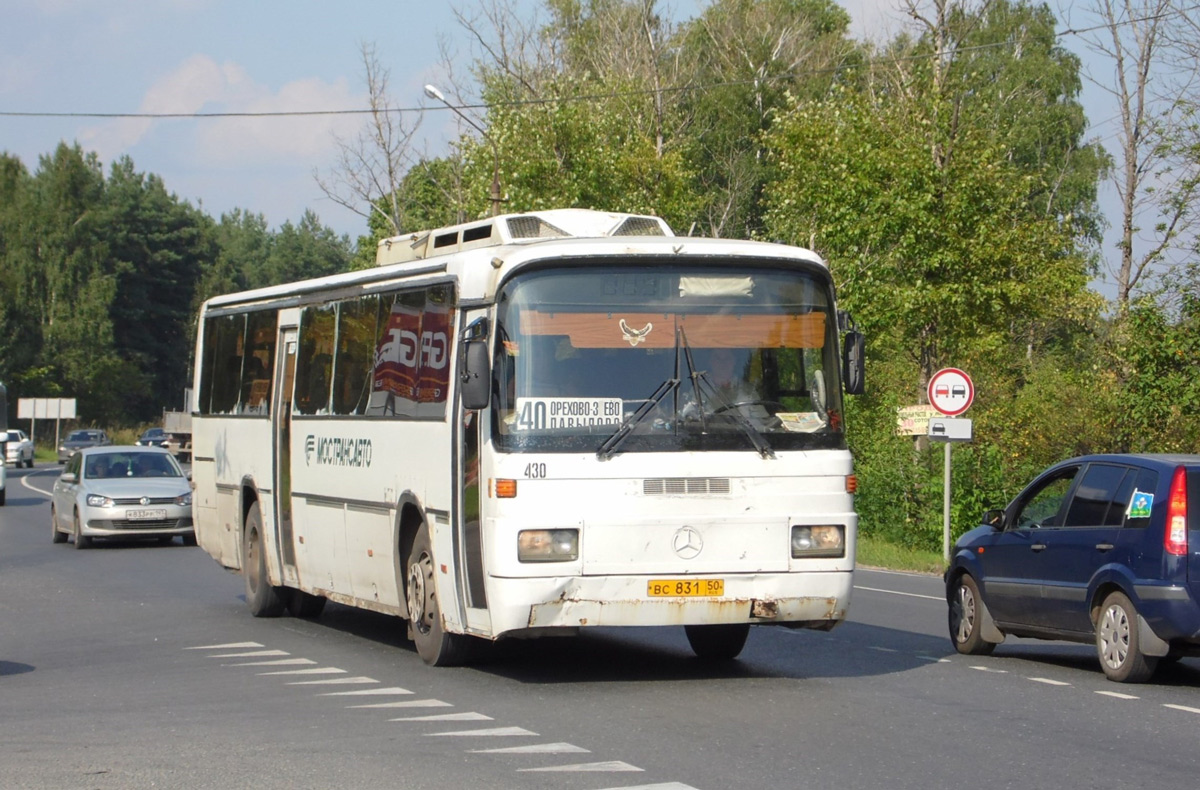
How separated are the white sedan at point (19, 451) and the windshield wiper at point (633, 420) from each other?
7083cm

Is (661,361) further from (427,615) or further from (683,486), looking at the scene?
(427,615)

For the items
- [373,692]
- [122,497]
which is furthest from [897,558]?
[373,692]

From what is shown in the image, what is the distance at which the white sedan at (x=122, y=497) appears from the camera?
27.2 meters

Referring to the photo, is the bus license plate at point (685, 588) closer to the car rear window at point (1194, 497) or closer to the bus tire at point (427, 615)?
the bus tire at point (427, 615)

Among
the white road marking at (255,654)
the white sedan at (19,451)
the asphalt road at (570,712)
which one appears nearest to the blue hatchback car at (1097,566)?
the asphalt road at (570,712)

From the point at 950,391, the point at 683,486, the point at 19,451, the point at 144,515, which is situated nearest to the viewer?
the point at 683,486

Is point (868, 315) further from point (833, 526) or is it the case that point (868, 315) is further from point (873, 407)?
point (833, 526)

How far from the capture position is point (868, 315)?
32.7 meters

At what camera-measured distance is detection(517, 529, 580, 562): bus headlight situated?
35.6ft

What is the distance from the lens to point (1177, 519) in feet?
37.3

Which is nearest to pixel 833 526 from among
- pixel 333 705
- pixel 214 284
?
pixel 333 705

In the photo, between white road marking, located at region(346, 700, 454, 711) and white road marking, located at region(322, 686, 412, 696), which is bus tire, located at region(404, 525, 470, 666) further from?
white road marking, located at region(346, 700, 454, 711)

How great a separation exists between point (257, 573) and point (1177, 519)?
885 cm

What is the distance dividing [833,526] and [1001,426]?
22.2 meters
